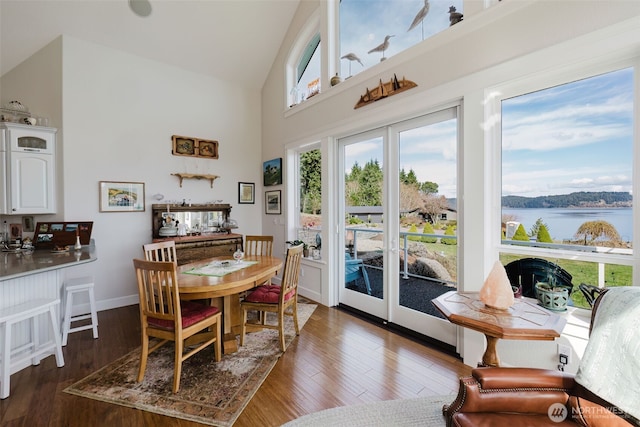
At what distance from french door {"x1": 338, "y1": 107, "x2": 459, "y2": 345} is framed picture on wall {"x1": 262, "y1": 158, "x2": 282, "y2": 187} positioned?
1372 mm

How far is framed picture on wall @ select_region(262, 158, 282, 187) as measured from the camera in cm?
487

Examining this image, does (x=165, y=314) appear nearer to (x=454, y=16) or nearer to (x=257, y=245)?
(x=257, y=245)

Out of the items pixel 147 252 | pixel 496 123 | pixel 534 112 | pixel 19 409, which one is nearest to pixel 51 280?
pixel 147 252

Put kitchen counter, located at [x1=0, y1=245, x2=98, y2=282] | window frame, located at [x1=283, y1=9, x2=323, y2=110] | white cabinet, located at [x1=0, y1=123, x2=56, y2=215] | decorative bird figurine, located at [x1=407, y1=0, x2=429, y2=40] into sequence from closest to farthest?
1. kitchen counter, located at [x1=0, y1=245, x2=98, y2=282]
2. decorative bird figurine, located at [x1=407, y1=0, x2=429, y2=40]
3. white cabinet, located at [x1=0, y1=123, x2=56, y2=215]
4. window frame, located at [x1=283, y1=9, x2=323, y2=110]

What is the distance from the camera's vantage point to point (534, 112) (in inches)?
89.3

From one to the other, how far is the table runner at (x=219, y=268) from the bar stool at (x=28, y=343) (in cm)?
108

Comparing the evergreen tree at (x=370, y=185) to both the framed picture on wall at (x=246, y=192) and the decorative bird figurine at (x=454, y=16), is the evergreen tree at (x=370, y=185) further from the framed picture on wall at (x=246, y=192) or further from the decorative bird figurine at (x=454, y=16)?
the framed picture on wall at (x=246, y=192)

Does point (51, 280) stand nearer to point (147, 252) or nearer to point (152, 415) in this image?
point (147, 252)

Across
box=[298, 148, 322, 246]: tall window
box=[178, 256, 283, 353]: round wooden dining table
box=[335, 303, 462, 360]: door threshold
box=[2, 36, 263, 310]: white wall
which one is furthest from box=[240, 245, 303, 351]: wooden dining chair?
box=[2, 36, 263, 310]: white wall

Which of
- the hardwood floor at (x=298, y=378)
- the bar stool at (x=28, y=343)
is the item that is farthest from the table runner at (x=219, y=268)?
the bar stool at (x=28, y=343)

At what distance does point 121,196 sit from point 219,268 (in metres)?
2.34

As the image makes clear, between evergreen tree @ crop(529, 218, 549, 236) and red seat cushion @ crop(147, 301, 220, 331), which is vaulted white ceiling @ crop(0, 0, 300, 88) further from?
evergreen tree @ crop(529, 218, 549, 236)

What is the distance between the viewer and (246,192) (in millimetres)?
5246

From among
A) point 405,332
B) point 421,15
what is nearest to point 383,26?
point 421,15
